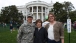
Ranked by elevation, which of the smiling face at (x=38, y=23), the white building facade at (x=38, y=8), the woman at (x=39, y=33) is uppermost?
the smiling face at (x=38, y=23)

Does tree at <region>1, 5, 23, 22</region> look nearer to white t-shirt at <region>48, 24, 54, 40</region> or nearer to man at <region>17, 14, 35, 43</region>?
man at <region>17, 14, 35, 43</region>

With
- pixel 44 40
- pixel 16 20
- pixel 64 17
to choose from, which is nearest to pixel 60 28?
pixel 44 40

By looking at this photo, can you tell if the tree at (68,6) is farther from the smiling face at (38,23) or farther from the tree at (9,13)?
the smiling face at (38,23)

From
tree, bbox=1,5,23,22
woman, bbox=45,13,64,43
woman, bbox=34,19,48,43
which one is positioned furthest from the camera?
tree, bbox=1,5,23,22

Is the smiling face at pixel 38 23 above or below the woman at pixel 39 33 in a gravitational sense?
above

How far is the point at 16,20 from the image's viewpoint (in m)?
70.4

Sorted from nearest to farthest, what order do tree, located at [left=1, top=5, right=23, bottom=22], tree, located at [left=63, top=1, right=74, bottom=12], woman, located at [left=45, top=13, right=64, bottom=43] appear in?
woman, located at [left=45, top=13, right=64, bottom=43] → tree, located at [left=1, top=5, right=23, bottom=22] → tree, located at [left=63, top=1, right=74, bottom=12]

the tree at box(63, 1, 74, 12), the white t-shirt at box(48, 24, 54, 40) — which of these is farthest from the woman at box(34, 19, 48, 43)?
the tree at box(63, 1, 74, 12)

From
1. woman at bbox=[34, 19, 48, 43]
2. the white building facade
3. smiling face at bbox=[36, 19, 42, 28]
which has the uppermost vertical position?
smiling face at bbox=[36, 19, 42, 28]

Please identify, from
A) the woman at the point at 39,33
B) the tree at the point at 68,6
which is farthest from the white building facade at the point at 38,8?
the woman at the point at 39,33

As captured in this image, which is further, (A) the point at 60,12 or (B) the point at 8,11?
(B) the point at 8,11

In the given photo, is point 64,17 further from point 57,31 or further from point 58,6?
point 57,31

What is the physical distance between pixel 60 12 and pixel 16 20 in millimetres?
16416

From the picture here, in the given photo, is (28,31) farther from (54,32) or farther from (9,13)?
(9,13)
